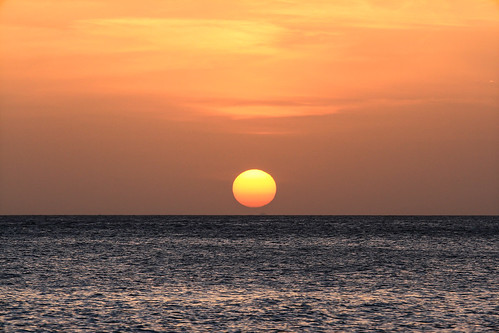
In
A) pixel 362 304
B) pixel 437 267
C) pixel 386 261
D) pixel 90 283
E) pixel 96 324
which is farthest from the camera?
pixel 386 261

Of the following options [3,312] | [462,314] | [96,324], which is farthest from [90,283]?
[462,314]

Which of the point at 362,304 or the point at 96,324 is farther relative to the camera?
the point at 362,304

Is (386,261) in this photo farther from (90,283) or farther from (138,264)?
(90,283)

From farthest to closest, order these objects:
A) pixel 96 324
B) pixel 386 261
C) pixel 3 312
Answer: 1. pixel 386 261
2. pixel 3 312
3. pixel 96 324

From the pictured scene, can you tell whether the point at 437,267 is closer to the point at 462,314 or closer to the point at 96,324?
the point at 462,314

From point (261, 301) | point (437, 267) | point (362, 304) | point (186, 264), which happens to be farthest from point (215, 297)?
point (437, 267)

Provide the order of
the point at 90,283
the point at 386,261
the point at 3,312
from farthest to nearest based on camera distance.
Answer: the point at 386,261 < the point at 90,283 < the point at 3,312

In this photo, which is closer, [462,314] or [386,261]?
[462,314]

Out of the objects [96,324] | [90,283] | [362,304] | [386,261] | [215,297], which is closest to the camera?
[96,324]

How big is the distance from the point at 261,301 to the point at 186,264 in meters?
29.7

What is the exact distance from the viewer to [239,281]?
175ft

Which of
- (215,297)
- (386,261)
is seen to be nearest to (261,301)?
(215,297)

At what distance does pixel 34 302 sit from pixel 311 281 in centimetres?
2212

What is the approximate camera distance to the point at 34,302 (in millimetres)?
41344
